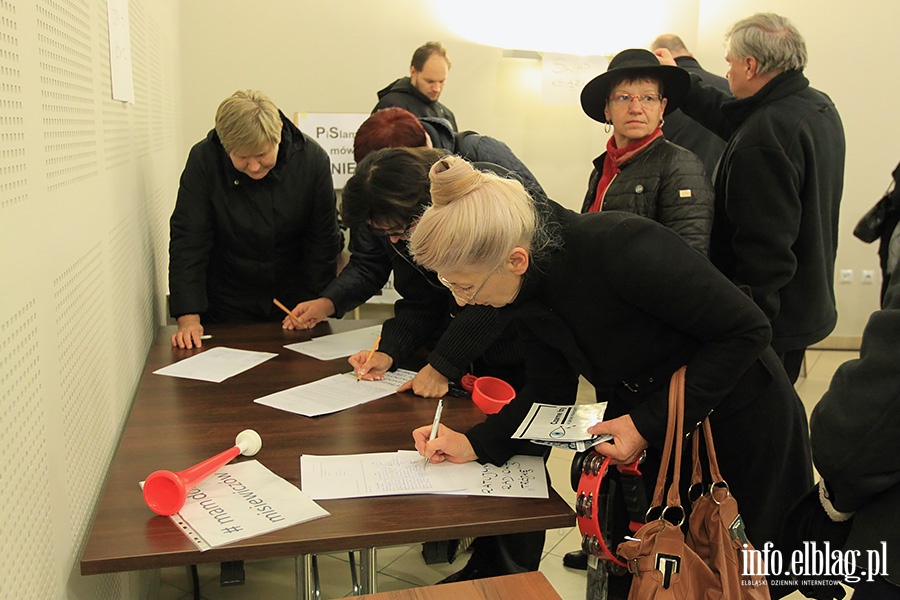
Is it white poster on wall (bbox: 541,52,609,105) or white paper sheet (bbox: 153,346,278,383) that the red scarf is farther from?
white poster on wall (bbox: 541,52,609,105)

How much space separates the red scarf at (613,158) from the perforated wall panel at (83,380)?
154 cm

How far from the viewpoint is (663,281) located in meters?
1.35

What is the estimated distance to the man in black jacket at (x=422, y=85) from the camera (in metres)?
4.16

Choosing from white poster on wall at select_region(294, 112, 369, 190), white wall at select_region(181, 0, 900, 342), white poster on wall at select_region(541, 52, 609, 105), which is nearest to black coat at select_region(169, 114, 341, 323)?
white poster on wall at select_region(294, 112, 369, 190)

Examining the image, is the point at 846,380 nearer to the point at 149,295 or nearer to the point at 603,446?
the point at 603,446

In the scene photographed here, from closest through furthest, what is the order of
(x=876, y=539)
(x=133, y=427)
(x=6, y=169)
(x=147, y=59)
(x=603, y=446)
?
(x=6, y=169) < (x=876, y=539) < (x=603, y=446) < (x=133, y=427) < (x=147, y=59)

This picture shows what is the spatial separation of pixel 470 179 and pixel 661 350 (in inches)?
19.8

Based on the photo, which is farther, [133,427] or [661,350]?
[133,427]

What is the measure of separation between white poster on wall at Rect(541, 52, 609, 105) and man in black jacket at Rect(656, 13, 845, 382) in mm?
2514

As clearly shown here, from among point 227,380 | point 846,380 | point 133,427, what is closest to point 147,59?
point 227,380

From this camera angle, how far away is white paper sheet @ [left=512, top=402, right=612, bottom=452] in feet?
4.59

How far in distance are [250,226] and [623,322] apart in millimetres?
1493

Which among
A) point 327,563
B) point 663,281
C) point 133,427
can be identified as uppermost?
Result: point 663,281

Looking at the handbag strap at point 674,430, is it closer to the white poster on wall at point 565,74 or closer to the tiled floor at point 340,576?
the tiled floor at point 340,576
